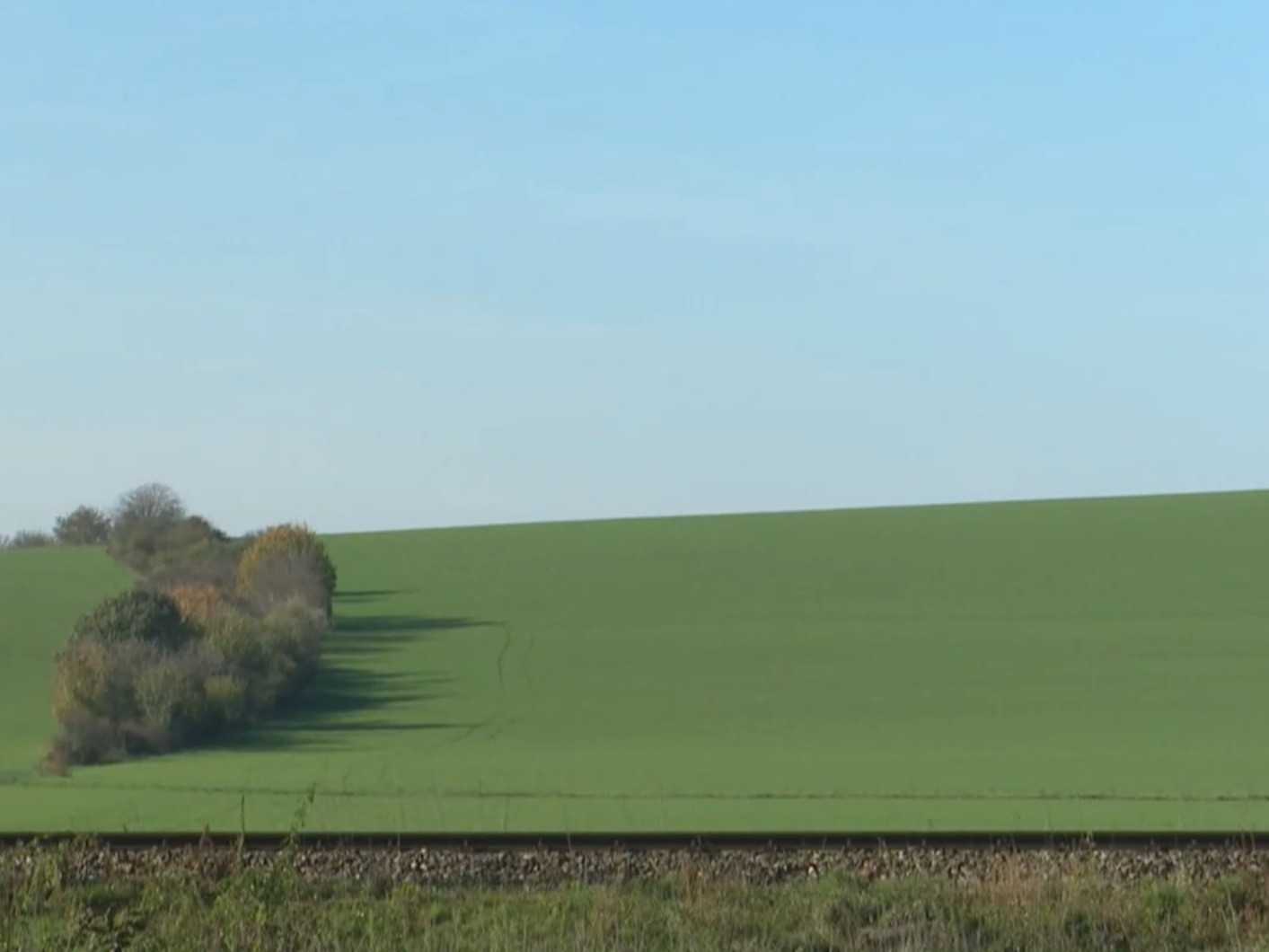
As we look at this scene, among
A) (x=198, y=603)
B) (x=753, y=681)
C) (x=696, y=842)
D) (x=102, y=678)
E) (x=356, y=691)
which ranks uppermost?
(x=198, y=603)

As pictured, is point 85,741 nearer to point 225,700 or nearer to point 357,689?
point 225,700

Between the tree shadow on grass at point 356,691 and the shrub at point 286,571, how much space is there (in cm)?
110

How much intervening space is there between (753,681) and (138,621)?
11.5 meters

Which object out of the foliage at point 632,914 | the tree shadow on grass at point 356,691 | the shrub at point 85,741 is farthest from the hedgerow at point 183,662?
the foliage at point 632,914

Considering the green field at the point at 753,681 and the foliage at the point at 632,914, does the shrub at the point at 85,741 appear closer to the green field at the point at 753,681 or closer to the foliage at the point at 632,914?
the green field at the point at 753,681

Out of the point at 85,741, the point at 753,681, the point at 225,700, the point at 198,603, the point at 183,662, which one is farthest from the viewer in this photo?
the point at 198,603

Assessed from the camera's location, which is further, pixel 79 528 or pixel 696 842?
pixel 79 528

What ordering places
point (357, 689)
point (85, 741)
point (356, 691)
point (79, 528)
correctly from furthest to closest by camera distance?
point (79, 528), point (357, 689), point (356, 691), point (85, 741)

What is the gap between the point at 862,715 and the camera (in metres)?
36.7

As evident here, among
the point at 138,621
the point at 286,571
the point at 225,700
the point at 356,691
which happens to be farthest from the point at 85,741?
the point at 286,571

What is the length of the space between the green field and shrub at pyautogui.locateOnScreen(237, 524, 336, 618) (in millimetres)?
1252

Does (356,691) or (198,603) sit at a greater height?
(198,603)

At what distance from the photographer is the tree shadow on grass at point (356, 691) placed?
3556cm

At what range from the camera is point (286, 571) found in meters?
51.9
